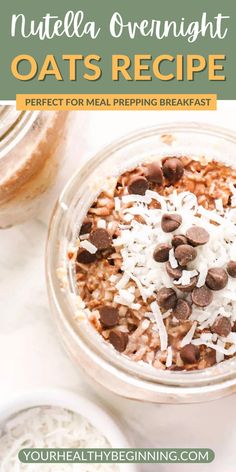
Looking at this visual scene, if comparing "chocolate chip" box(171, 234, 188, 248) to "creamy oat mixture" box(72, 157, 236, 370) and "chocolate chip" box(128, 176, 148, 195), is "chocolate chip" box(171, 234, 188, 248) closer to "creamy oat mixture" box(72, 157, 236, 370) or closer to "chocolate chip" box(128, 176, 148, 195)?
"creamy oat mixture" box(72, 157, 236, 370)

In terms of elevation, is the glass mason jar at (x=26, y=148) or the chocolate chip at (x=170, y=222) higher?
the glass mason jar at (x=26, y=148)

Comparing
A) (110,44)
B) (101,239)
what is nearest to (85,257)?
(101,239)

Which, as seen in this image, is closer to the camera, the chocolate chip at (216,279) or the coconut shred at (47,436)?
the chocolate chip at (216,279)

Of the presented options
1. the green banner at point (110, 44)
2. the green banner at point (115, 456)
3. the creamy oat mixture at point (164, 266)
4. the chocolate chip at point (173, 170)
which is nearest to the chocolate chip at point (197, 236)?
the creamy oat mixture at point (164, 266)

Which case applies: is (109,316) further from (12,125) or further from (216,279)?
(12,125)

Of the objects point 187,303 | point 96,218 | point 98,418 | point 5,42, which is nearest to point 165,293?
point 187,303

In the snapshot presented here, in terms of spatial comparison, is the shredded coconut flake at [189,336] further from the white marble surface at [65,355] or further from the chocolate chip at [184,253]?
the white marble surface at [65,355]

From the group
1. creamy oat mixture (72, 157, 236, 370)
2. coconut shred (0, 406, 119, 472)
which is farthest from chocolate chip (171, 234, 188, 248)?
coconut shred (0, 406, 119, 472)
